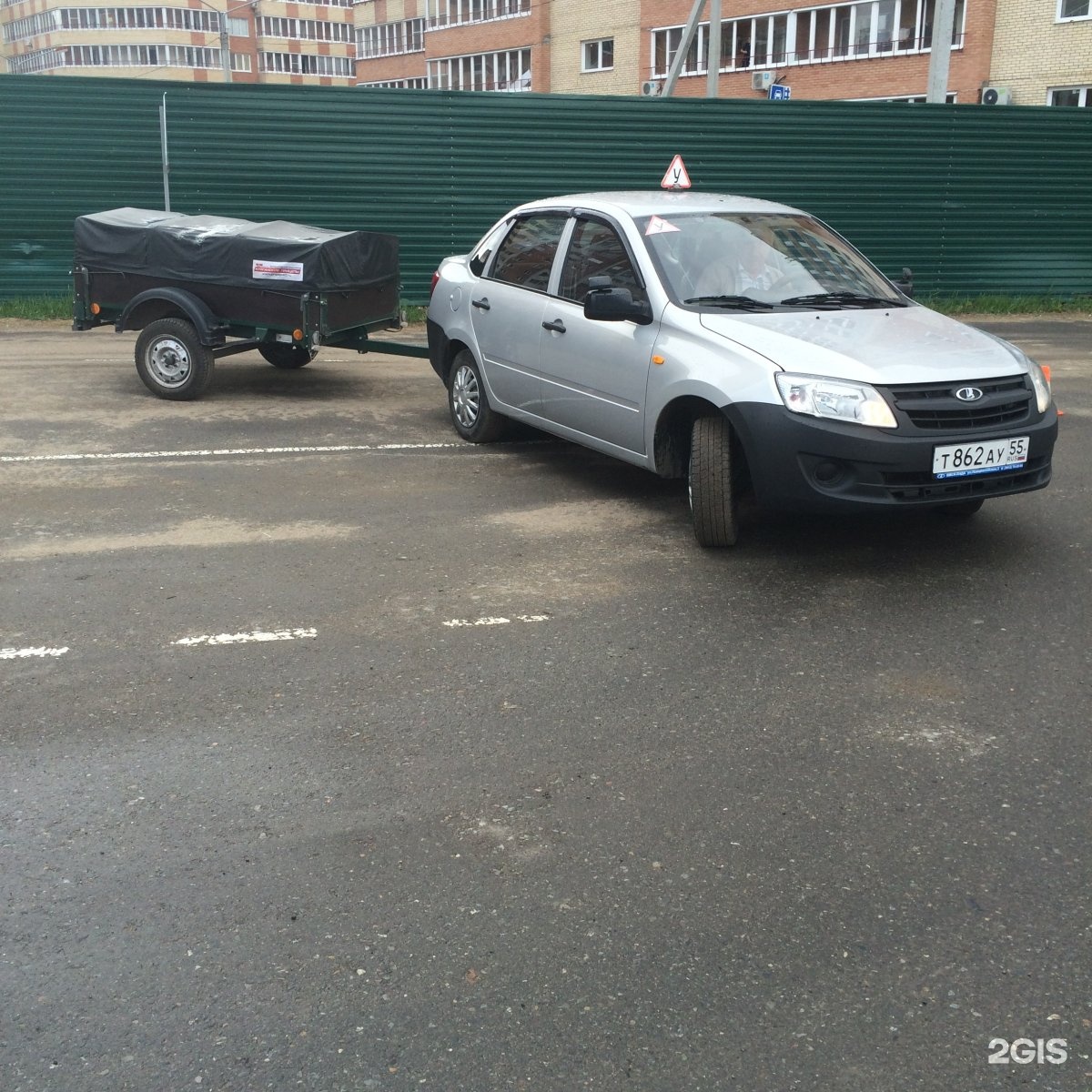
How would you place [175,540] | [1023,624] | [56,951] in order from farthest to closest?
[175,540] → [1023,624] → [56,951]

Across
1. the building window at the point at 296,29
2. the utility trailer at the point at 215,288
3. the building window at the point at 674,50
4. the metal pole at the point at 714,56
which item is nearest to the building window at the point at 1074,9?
the metal pole at the point at 714,56

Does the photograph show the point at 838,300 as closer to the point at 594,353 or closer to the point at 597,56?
the point at 594,353

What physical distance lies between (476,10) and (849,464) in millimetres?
60393

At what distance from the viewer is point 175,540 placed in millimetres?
6496

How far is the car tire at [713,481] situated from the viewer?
19.9 feet

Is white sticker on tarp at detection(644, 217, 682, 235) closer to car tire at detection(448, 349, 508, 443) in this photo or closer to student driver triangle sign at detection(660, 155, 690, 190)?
car tire at detection(448, 349, 508, 443)

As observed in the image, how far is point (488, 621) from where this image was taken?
17.5ft

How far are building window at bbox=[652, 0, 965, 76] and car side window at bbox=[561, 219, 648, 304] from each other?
34.1 meters

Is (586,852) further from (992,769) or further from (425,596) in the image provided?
(425,596)

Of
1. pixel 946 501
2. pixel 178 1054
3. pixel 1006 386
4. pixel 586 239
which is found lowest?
pixel 178 1054

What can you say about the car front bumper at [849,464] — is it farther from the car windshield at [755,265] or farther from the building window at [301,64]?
the building window at [301,64]

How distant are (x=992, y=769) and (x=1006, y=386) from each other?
252 cm

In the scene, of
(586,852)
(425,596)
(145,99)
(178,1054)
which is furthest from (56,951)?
(145,99)

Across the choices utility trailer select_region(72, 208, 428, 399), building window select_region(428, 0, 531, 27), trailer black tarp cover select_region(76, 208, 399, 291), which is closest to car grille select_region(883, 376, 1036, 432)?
utility trailer select_region(72, 208, 428, 399)
